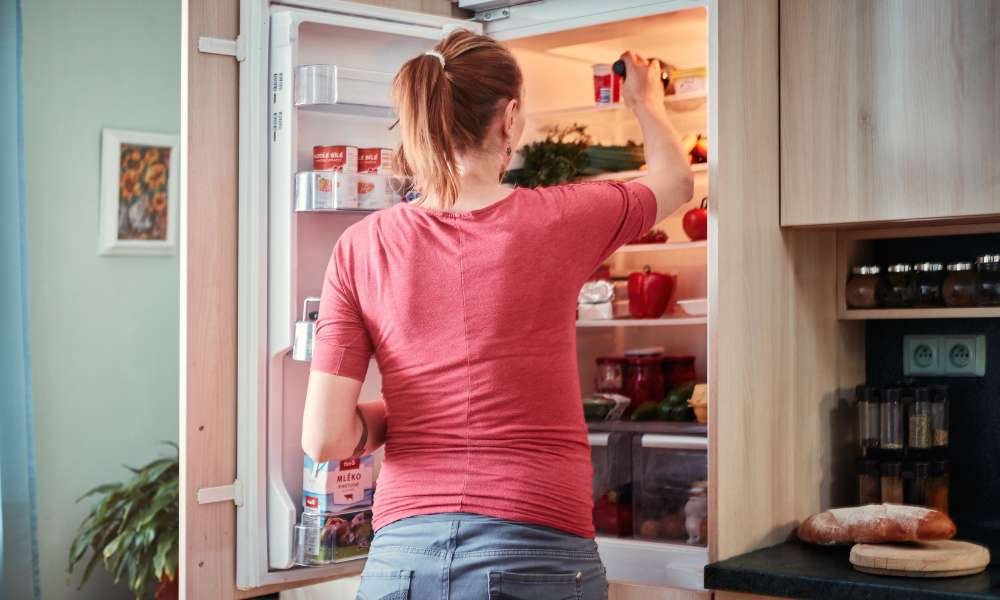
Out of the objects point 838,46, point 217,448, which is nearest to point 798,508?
point 838,46

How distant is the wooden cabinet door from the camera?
6.60 ft

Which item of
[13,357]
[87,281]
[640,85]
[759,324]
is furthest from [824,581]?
[87,281]

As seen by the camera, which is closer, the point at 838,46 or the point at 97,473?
the point at 838,46

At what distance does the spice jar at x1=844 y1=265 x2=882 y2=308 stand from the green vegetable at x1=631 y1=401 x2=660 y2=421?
1.62ft

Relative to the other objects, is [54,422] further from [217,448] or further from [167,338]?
[217,448]

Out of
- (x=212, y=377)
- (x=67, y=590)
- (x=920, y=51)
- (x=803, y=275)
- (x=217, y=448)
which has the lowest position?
(x=67, y=590)

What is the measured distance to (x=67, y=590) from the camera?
362 centimetres

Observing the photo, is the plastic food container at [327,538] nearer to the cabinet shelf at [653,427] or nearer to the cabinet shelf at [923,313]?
the cabinet shelf at [653,427]

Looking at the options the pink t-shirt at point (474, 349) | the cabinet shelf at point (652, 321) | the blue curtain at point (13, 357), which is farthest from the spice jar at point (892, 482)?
the blue curtain at point (13, 357)

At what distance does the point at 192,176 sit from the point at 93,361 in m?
1.81

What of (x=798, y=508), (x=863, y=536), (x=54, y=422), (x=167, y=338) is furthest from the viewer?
(x=167, y=338)

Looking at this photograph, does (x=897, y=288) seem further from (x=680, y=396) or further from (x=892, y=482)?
(x=680, y=396)

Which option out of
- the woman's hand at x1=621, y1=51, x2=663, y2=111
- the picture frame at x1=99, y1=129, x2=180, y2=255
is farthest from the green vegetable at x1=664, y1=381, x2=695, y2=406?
the picture frame at x1=99, y1=129, x2=180, y2=255

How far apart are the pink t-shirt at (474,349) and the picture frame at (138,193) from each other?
237 cm
